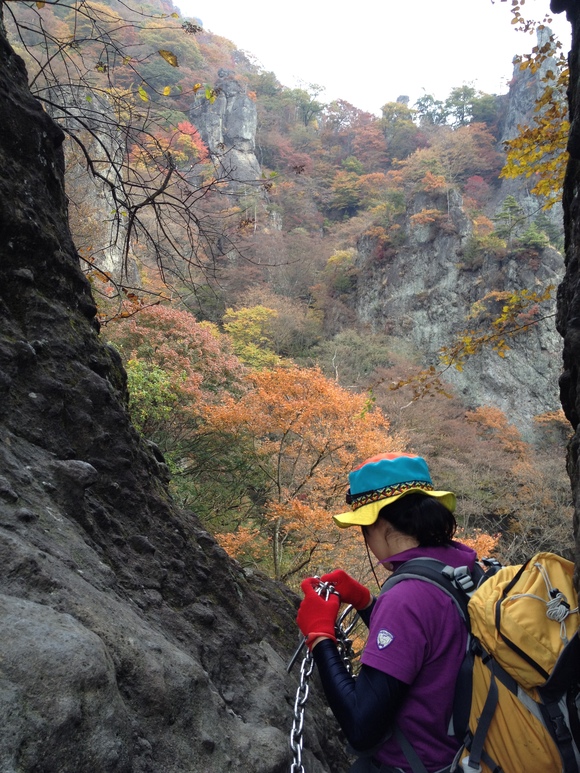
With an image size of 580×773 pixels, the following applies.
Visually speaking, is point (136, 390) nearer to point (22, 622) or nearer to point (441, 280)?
point (22, 622)

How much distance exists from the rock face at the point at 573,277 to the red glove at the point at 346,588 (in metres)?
0.92

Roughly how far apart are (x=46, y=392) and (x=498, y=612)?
5.79 ft

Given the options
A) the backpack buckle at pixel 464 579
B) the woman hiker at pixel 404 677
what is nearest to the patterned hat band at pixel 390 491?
the woman hiker at pixel 404 677

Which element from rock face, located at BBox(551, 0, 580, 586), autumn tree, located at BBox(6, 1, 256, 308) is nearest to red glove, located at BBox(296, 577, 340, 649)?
rock face, located at BBox(551, 0, 580, 586)

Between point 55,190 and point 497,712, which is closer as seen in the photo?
point 497,712

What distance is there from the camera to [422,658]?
1.42m

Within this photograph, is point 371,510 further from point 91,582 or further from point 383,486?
point 91,582

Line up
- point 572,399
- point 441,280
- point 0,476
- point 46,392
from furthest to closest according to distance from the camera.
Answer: point 441,280 < point 572,399 < point 46,392 < point 0,476

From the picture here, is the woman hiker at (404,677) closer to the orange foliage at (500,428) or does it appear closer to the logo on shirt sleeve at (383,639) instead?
the logo on shirt sleeve at (383,639)

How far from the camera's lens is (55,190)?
102 inches

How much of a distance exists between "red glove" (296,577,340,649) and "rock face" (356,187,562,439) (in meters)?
24.3

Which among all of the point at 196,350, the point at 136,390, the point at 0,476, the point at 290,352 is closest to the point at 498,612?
the point at 0,476

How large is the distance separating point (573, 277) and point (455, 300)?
2746 centimetres

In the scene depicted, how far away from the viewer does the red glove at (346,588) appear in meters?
1.99
